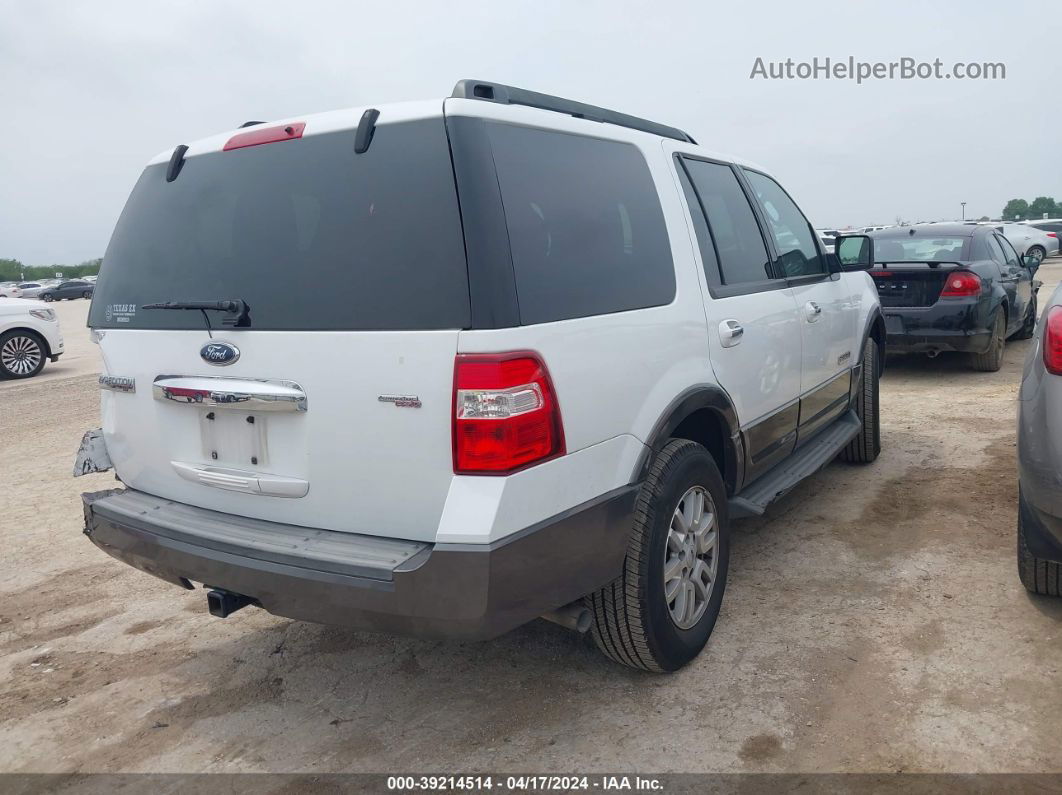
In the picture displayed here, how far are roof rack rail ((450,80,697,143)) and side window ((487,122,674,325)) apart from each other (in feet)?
Result: 0.44

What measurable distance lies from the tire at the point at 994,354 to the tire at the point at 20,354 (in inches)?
511

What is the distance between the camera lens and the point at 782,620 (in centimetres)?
347

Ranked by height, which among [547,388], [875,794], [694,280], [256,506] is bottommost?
[875,794]

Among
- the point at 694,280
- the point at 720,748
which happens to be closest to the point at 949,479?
the point at 694,280

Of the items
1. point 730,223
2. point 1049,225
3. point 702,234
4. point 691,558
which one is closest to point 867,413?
point 730,223

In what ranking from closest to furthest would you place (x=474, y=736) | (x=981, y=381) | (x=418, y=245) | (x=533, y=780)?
(x=418, y=245), (x=533, y=780), (x=474, y=736), (x=981, y=381)

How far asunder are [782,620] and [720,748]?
959mm

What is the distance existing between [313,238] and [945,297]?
7.22m

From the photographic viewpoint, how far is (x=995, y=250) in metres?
9.10

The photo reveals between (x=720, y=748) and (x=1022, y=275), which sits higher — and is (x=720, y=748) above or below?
below

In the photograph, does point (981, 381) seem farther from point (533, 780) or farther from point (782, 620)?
point (533, 780)

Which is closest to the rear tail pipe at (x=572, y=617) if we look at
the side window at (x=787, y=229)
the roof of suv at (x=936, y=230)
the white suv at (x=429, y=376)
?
the white suv at (x=429, y=376)

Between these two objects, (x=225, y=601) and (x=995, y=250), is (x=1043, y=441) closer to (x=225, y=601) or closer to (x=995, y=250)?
(x=225, y=601)

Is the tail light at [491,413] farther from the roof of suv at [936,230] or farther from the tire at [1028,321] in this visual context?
the tire at [1028,321]
